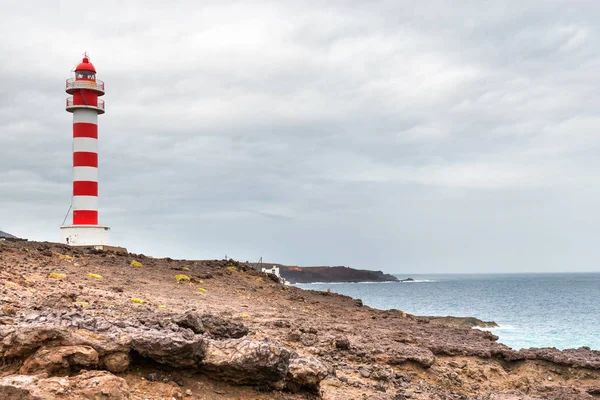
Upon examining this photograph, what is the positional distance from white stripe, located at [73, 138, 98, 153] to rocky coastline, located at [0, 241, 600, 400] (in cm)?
994

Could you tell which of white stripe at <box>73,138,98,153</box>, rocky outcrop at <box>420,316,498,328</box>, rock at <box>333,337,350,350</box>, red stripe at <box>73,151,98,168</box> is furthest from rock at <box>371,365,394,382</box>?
rocky outcrop at <box>420,316,498,328</box>

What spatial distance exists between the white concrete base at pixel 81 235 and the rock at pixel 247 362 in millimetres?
28902

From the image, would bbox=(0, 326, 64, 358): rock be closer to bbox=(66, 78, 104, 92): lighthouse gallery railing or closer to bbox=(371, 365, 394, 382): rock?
bbox=(371, 365, 394, 382): rock

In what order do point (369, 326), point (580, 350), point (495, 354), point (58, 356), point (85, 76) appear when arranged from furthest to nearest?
1. point (85, 76)
2. point (369, 326)
3. point (580, 350)
4. point (495, 354)
5. point (58, 356)

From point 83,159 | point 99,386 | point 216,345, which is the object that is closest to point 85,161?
point 83,159

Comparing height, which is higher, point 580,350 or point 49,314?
point 49,314

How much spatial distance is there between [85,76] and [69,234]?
10393 millimetres

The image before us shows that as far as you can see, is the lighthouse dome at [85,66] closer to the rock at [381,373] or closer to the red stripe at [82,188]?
the red stripe at [82,188]

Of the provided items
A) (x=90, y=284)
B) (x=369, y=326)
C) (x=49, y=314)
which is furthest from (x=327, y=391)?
(x=90, y=284)

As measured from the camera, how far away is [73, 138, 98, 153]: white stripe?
36750 mm

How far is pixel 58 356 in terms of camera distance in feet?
23.9

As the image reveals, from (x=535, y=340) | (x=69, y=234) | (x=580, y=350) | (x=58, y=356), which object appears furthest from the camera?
(x=535, y=340)

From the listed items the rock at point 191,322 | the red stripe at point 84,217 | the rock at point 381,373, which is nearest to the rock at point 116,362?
the rock at point 191,322

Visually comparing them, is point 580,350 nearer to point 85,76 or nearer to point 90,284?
point 90,284
